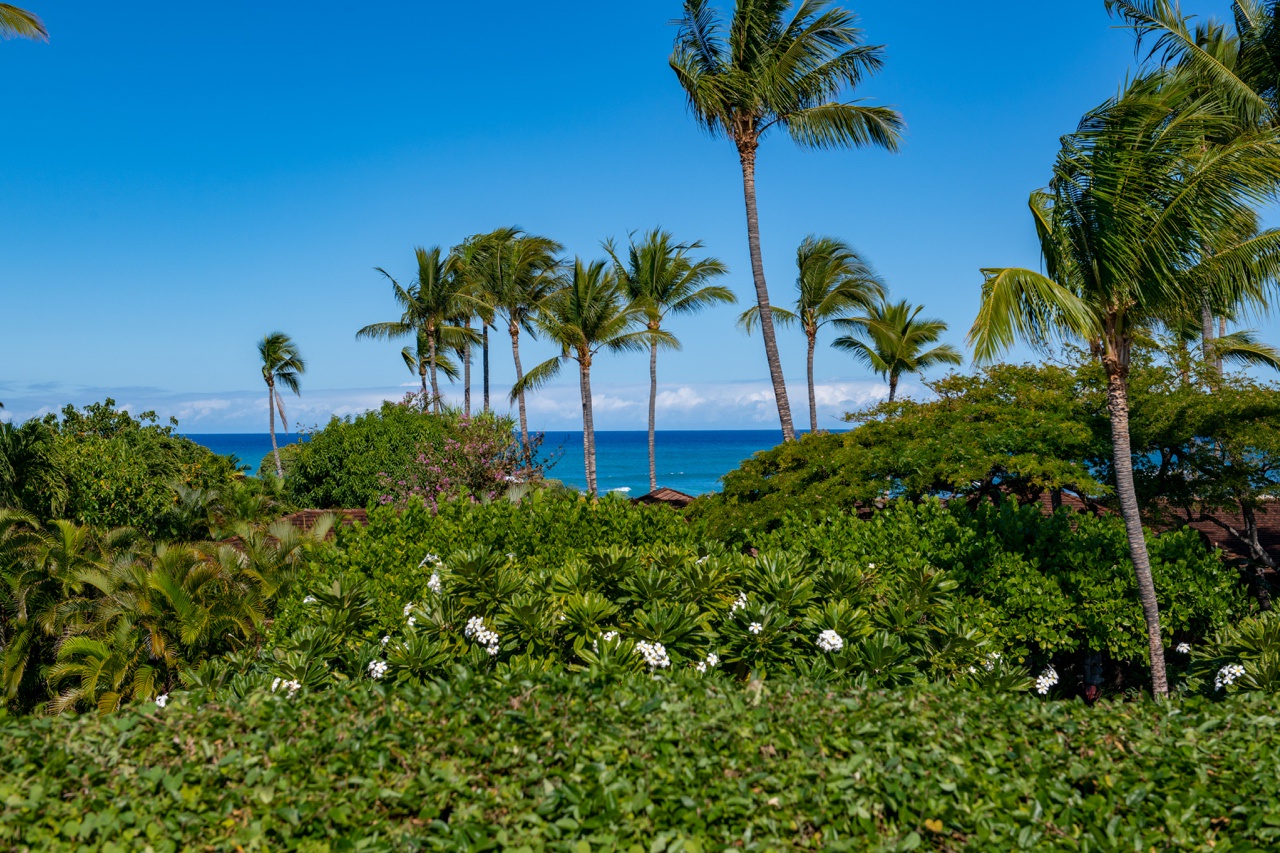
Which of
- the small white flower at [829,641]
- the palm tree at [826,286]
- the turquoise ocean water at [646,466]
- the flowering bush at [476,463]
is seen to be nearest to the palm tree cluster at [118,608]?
the flowering bush at [476,463]

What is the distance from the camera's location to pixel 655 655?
19.1 feet

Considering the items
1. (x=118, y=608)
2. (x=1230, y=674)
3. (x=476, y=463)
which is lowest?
(x=118, y=608)

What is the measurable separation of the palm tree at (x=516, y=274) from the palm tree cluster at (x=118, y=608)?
1640 cm

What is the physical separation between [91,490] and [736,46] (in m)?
18.3

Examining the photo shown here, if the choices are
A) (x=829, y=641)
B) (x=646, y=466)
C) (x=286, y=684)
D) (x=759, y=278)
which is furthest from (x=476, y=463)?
(x=646, y=466)

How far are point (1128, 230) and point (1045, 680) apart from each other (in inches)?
204

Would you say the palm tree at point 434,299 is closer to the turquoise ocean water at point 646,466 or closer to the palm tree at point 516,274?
the palm tree at point 516,274

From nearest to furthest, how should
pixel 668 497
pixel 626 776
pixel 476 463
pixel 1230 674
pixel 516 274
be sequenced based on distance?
1. pixel 626 776
2. pixel 1230 674
3. pixel 668 497
4. pixel 476 463
5. pixel 516 274

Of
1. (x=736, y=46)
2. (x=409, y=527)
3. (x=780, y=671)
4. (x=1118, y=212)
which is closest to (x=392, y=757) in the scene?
(x=780, y=671)

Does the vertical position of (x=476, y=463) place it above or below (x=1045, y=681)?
above

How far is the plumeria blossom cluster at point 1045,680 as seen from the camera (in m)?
9.01

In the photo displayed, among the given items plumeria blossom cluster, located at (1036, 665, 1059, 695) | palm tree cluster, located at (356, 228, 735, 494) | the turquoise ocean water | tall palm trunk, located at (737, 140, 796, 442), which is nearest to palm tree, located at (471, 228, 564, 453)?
palm tree cluster, located at (356, 228, 735, 494)

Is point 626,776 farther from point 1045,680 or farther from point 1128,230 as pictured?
point 1128,230

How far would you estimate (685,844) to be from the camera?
10.1 feet
